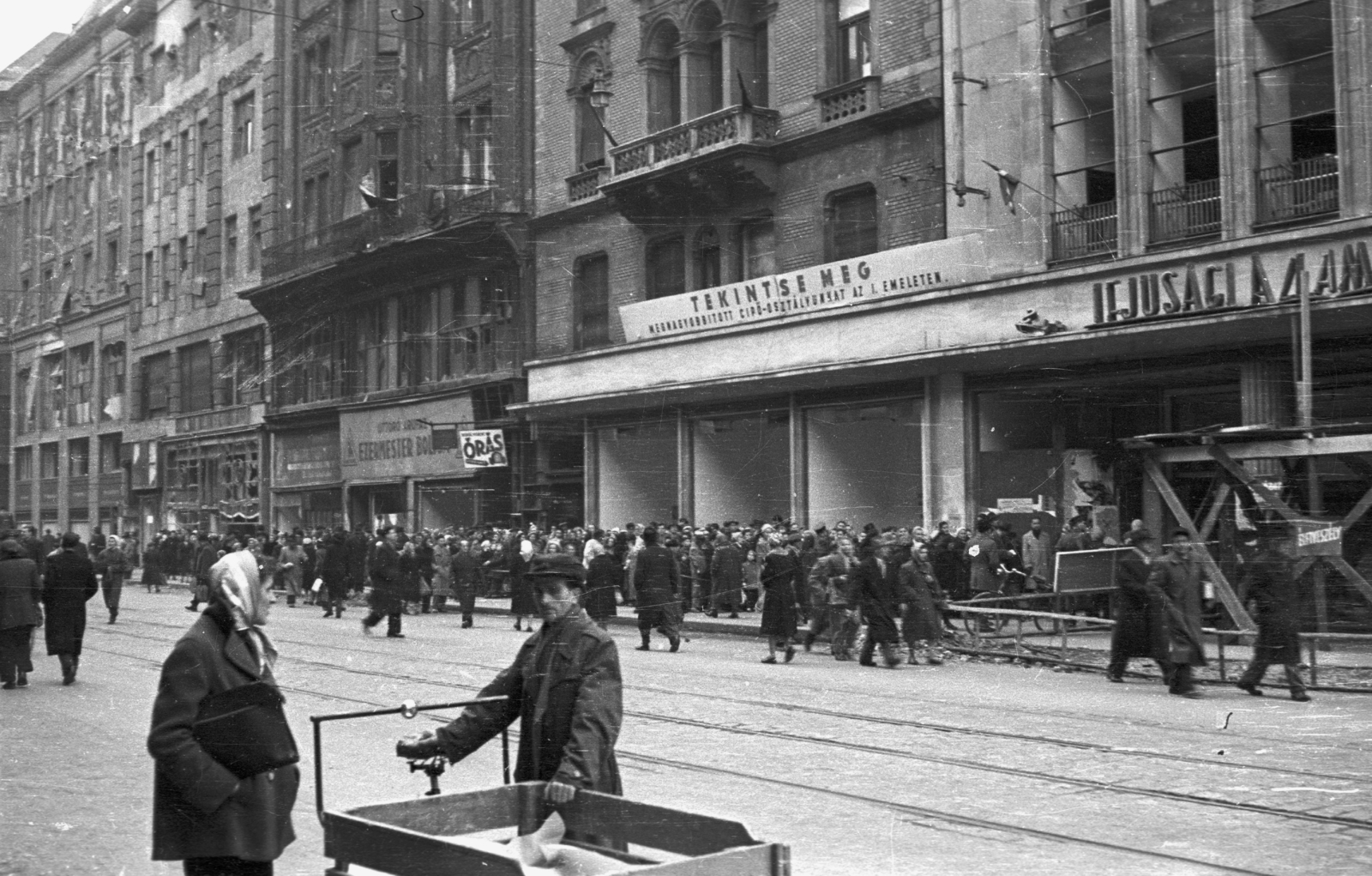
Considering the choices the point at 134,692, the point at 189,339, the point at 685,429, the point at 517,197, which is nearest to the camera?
the point at 134,692

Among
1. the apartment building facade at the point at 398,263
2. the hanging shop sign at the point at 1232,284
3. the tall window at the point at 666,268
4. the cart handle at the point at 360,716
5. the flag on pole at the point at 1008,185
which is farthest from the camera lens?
the apartment building facade at the point at 398,263

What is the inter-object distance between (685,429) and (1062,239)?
10.0 meters

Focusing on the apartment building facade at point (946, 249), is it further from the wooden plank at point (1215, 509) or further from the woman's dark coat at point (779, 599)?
the woman's dark coat at point (779, 599)

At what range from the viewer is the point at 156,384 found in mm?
52406

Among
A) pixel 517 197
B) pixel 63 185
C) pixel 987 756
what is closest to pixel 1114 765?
pixel 987 756

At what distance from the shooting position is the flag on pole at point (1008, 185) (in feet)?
77.0

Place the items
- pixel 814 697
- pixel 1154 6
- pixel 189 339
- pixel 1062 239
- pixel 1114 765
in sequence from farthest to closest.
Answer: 1. pixel 189 339
2. pixel 1062 239
3. pixel 1154 6
4. pixel 814 697
5. pixel 1114 765

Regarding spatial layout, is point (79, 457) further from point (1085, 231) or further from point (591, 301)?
point (1085, 231)

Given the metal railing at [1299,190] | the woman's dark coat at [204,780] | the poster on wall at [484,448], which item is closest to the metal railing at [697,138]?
the poster on wall at [484,448]

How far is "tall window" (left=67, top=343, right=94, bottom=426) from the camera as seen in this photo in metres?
50.5

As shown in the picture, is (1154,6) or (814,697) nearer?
(814,697)

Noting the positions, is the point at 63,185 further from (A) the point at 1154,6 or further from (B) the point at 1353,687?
(B) the point at 1353,687

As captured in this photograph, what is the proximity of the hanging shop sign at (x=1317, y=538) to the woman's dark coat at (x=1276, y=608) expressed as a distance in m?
1.62

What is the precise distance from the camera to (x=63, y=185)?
125 ft
